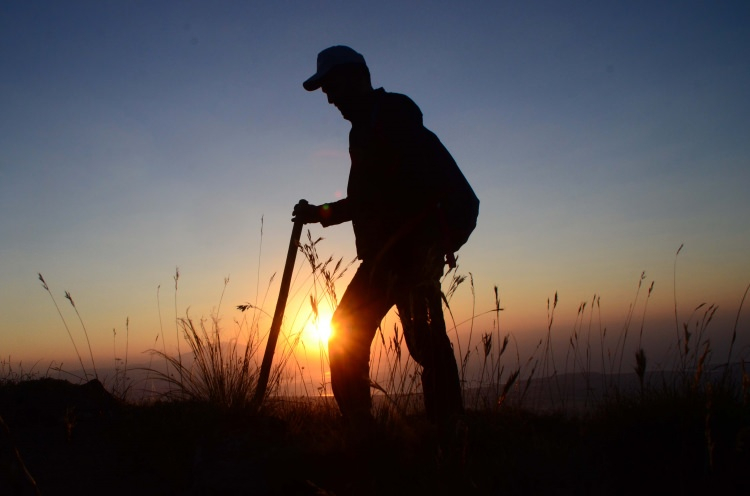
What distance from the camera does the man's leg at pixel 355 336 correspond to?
3100 mm

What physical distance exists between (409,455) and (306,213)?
1.89m

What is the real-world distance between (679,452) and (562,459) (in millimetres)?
463

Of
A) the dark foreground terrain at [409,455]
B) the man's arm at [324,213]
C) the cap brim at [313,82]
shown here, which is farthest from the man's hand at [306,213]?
the dark foreground terrain at [409,455]

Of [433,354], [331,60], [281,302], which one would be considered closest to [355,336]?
[433,354]

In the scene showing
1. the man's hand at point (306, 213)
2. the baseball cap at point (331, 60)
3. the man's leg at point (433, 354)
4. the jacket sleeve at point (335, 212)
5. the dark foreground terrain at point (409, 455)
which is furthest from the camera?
the man's hand at point (306, 213)

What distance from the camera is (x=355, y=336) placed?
10.2 feet

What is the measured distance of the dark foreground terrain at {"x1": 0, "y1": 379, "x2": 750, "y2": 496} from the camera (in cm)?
213

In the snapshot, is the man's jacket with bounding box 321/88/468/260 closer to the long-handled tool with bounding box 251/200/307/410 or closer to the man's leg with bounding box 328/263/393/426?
the man's leg with bounding box 328/263/393/426

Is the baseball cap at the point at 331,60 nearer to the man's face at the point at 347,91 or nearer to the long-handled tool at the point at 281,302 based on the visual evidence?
the man's face at the point at 347,91

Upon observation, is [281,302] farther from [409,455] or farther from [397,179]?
[409,455]

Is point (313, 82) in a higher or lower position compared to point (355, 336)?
higher

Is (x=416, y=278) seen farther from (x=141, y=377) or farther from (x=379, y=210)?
(x=141, y=377)

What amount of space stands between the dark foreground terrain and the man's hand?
1182mm

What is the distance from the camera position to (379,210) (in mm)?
3244
